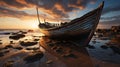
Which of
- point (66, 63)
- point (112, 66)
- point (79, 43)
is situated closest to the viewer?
point (112, 66)

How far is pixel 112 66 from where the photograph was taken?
5879 mm

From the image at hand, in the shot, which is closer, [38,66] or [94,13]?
[38,66]

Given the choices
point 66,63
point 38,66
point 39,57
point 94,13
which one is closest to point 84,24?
point 94,13

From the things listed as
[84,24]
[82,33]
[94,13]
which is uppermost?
[94,13]

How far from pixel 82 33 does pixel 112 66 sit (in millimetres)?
4695

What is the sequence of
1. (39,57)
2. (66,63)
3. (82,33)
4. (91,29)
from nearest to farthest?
(66,63) → (39,57) → (91,29) → (82,33)

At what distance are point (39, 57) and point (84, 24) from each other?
17.3 feet

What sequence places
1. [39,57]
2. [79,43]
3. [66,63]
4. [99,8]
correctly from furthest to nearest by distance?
[79,43] → [99,8] → [39,57] → [66,63]

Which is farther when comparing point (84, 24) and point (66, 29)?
point (66, 29)

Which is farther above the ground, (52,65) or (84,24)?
(84,24)

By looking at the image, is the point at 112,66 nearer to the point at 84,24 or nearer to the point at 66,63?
the point at 66,63

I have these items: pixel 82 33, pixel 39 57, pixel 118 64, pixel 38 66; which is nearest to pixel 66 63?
pixel 38 66

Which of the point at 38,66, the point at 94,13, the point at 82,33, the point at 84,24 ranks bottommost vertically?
the point at 38,66

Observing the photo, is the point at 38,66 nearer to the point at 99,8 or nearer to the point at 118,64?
the point at 118,64
